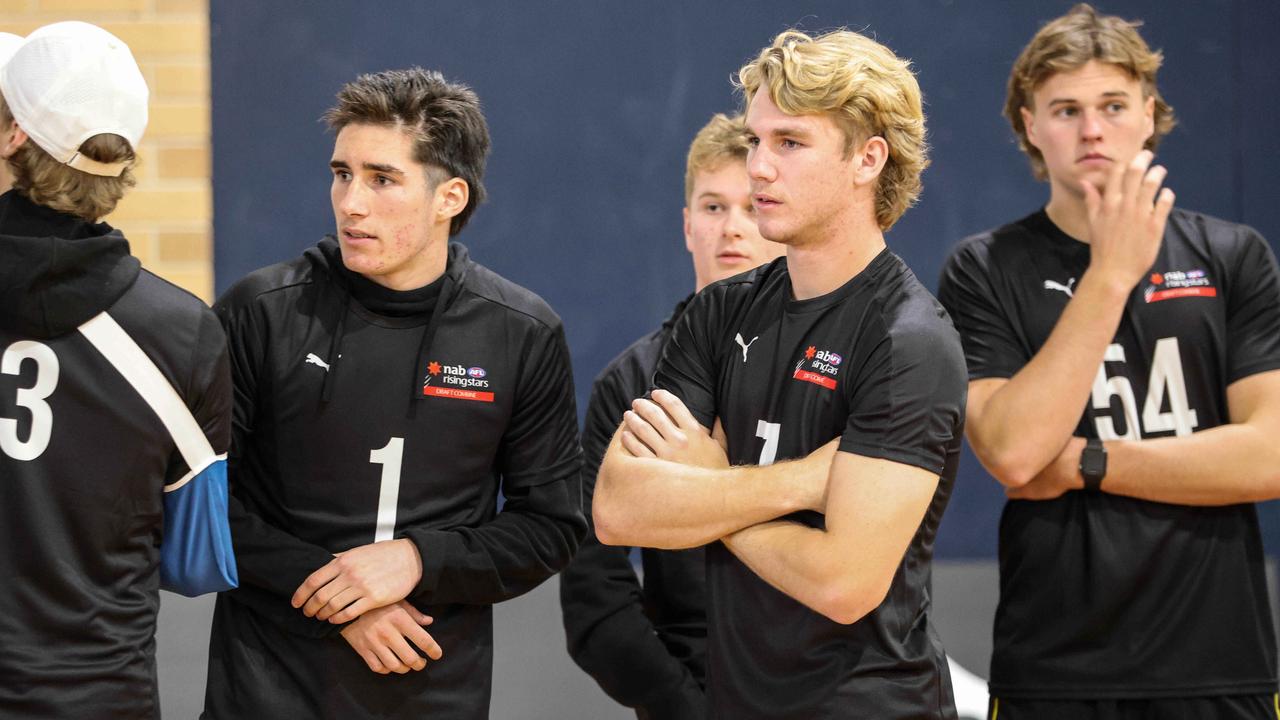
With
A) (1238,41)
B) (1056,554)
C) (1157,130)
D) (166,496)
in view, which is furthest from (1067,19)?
(166,496)

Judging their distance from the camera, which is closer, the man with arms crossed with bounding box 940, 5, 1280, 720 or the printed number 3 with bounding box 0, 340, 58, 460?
the printed number 3 with bounding box 0, 340, 58, 460

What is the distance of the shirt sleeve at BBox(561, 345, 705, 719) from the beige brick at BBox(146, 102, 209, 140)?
167 cm

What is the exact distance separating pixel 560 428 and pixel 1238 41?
2805 mm

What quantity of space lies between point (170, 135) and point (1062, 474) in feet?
8.90

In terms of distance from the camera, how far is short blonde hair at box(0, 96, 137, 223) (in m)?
2.09

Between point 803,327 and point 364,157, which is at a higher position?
point 364,157

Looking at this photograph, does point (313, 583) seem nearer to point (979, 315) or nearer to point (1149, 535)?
point (979, 315)

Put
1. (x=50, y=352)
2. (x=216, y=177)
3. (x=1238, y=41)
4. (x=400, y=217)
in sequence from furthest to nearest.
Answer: (x=1238, y=41) → (x=216, y=177) → (x=400, y=217) → (x=50, y=352)

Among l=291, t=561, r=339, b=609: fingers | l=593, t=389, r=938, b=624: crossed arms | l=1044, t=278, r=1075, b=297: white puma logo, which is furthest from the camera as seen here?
l=1044, t=278, r=1075, b=297: white puma logo

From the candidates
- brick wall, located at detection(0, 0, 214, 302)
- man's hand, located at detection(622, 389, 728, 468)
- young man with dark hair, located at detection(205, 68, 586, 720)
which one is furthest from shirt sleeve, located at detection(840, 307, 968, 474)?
brick wall, located at detection(0, 0, 214, 302)

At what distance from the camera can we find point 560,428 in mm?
2697

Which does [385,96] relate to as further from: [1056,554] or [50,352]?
[1056,554]

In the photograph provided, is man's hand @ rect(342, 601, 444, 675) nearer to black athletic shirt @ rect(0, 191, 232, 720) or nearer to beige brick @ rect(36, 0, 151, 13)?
black athletic shirt @ rect(0, 191, 232, 720)

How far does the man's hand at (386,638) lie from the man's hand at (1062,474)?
131cm
